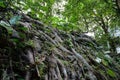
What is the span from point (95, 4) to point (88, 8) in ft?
1.21

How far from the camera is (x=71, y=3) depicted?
19.0 feet

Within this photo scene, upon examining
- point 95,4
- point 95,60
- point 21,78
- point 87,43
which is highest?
point 95,4

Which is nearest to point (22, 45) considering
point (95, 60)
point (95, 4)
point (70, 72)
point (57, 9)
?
point (70, 72)

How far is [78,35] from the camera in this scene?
438 cm

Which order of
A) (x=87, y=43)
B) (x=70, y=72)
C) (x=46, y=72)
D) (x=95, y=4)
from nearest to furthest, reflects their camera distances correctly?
1. (x=46, y=72)
2. (x=70, y=72)
3. (x=87, y=43)
4. (x=95, y=4)

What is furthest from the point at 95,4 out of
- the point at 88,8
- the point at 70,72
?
the point at 70,72

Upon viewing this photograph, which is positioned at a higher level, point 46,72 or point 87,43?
point 87,43

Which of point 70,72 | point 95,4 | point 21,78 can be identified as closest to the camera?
point 21,78

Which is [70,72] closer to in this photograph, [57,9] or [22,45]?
[22,45]

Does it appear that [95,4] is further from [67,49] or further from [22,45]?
[22,45]

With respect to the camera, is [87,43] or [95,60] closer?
[95,60]

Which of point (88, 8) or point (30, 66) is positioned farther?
point (88, 8)

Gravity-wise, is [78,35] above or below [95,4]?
below

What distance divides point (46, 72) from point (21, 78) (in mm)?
286
